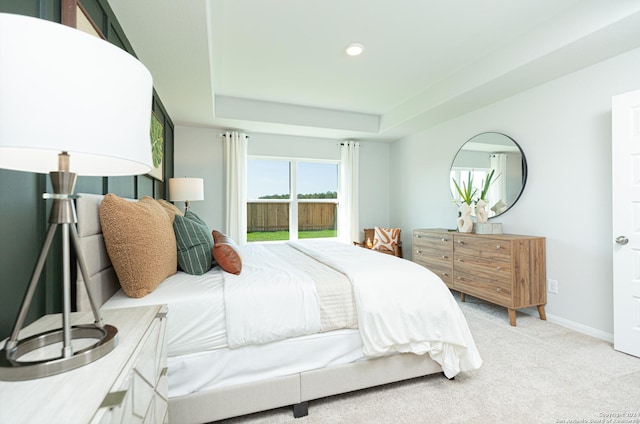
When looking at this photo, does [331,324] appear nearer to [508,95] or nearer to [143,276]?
[143,276]

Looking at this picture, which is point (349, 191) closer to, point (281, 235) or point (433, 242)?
point (281, 235)

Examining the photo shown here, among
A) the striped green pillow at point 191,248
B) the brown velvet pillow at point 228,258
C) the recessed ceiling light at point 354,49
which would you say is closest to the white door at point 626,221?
the recessed ceiling light at point 354,49

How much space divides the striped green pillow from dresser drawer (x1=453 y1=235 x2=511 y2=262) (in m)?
2.60

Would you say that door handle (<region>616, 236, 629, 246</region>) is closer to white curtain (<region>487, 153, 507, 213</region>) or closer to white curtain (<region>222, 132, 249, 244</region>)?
white curtain (<region>487, 153, 507, 213</region>)

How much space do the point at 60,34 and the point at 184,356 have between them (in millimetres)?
1336

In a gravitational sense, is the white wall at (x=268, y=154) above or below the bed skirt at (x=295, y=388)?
above

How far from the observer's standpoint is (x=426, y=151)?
4.67 metres

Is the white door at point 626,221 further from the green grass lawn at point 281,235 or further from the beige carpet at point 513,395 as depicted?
the green grass lawn at point 281,235

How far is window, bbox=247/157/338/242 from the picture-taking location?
4964mm

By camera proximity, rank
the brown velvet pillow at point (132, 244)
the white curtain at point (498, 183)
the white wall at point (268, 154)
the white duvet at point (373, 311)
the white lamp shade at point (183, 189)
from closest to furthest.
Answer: the brown velvet pillow at point (132, 244) < the white duvet at point (373, 311) < the white curtain at point (498, 183) < the white lamp shade at point (183, 189) < the white wall at point (268, 154)

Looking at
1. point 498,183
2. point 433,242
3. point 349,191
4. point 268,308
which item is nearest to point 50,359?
point 268,308

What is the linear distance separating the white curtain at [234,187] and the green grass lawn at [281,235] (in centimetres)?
35

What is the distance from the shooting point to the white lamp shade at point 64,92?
1.90 ft

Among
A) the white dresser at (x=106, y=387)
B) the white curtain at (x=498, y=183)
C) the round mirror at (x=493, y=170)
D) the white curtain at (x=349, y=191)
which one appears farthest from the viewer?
the white curtain at (x=349, y=191)
